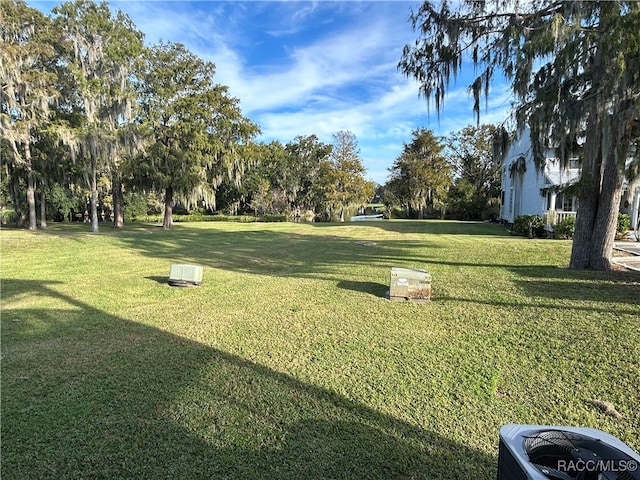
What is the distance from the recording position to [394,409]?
9.02 feet

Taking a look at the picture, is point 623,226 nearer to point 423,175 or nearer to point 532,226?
point 532,226

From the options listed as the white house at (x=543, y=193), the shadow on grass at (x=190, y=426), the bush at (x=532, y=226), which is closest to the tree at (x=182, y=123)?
the white house at (x=543, y=193)

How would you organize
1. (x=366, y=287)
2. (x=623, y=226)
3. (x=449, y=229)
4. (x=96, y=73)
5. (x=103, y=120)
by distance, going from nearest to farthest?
(x=366, y=287)
(x=623, y=226)
(x=96, y=73)
(x=103, y=120)
(x=449, y=229)

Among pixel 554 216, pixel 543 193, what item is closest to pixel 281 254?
pixel 543 193

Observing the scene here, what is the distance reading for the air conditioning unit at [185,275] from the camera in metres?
6.68

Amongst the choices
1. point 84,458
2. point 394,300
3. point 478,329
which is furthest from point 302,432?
point 394,300

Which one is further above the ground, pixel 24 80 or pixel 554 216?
pixel 24 80

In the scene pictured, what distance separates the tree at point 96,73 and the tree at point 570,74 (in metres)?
14.4

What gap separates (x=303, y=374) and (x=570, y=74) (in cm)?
715

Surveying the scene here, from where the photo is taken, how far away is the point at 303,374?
3.29 metres

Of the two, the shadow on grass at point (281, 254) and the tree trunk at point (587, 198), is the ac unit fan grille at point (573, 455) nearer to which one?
the shadow on grass at point (281, 254)

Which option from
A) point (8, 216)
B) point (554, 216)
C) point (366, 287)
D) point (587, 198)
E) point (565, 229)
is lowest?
point (366, 287)

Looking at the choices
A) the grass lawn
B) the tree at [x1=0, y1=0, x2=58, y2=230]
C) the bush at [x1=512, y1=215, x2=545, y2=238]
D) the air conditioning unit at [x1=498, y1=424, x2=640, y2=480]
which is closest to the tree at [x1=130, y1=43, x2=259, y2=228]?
the tree at [x1=0, y1=0, x2=58, y2=230]

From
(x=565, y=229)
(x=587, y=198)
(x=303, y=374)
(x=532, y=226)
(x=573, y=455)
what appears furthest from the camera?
(x=532, y=226)
